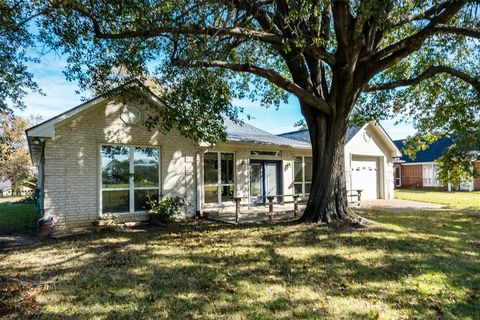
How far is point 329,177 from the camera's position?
976 cm

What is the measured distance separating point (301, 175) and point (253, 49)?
808 cm

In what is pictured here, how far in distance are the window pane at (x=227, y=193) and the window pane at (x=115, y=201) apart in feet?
14.6

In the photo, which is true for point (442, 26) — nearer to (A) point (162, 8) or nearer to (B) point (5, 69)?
(A) point (162, 8)

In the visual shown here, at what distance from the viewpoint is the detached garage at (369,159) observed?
765 inches

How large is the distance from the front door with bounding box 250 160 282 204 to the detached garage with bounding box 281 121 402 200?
433 centimetres

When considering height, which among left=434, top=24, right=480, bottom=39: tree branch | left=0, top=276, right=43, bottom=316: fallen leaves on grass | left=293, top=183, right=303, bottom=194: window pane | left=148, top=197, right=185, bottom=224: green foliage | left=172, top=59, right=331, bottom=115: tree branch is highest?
left=434, top=24, right=480, bottom=39: tree branch

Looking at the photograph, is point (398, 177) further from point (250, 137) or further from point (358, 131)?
point (250, 137)

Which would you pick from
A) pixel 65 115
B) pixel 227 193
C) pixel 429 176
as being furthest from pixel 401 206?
pixel 429 176

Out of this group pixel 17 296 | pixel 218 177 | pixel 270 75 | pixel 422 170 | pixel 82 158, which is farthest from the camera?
pixel 422 170

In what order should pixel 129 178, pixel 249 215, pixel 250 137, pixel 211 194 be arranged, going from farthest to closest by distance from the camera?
pixel 250 137 < pixel 211 194 < pixel 249 215 < pixel 129 178

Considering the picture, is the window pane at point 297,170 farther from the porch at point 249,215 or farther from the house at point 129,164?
the porch at point 249,215

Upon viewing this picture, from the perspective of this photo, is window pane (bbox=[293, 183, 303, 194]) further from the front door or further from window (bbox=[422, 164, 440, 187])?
window (bbox=[422, 164, 440, 187])

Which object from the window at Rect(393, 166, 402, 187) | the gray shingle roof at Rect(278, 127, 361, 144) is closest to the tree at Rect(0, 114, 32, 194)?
the gray shingle roof at Rect(278, 127, 361, 144)

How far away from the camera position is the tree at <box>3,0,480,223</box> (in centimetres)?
745
